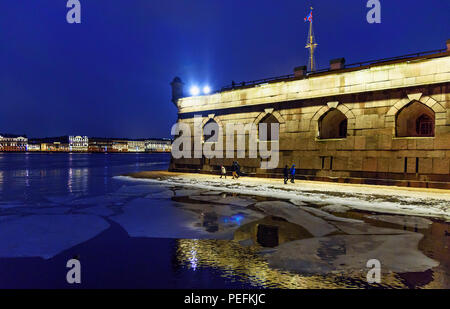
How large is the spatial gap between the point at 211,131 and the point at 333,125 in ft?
30.9

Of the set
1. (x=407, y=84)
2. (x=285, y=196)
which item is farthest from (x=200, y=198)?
(x=407, y=84)

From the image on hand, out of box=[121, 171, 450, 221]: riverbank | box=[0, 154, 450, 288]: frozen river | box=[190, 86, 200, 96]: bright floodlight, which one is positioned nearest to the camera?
box=[0, 154, 450, 288]: frozen river

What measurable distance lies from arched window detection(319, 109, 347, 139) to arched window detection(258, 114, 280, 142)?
3.11m

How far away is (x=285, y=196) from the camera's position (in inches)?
437

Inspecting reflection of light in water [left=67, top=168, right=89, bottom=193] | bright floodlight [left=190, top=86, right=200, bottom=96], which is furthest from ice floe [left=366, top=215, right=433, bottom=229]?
bright floodlight [left=190, top=86, right=200, bottom=96]

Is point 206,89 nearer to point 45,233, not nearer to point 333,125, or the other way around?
point 333,125

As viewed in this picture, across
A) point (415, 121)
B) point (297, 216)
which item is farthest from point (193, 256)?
point (415, 121)

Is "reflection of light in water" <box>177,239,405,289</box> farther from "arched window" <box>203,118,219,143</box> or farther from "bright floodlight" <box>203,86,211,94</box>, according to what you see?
"bright floodlight" <box>203,86,211,94</box>

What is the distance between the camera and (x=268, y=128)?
739 inches

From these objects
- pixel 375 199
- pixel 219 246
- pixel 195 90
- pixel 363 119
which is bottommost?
pixel 219 246

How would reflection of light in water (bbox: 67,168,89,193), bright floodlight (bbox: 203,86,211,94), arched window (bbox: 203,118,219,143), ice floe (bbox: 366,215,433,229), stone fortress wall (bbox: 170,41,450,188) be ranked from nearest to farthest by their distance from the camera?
ice floe (bbox: 366,215,433,229) < stone fortress wall (bbox: 170,41,450,188) < reflection of light in water (bbox: 67,168,89,193) < arched window (bbox: 203,118,219,143) < bright floodlight (bbox: 203,86,211,94)

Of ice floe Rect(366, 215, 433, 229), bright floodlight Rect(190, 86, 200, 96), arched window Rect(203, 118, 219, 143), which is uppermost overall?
bright floodlight Rect(190, 86, 200, 96)

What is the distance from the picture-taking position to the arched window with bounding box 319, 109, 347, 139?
16605mm
